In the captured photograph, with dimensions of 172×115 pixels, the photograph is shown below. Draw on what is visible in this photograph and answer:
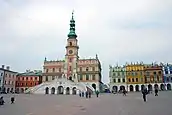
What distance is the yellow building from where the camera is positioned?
266ft

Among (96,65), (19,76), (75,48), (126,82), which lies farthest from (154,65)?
(19,76)

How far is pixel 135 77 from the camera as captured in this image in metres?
81.8

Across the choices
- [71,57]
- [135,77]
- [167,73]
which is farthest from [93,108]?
[167,73]

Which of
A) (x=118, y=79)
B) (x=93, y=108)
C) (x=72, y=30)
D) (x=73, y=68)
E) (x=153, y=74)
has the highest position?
(x=72, y=30)

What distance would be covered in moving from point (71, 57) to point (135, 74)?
2486 cm

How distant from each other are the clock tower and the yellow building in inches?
798

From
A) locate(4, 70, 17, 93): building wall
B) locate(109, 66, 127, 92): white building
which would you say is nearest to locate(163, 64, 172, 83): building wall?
locate(109, 66, 127, 92): white building

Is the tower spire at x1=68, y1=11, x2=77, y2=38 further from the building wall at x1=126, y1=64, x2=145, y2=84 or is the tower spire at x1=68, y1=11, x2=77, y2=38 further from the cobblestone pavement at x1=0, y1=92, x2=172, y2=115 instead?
the cobblestone pavement at x1=0, y1=92, x2=172, y2=115

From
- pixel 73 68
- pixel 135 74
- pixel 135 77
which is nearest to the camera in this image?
pixel 73 68

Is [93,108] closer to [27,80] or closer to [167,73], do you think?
[167,73]

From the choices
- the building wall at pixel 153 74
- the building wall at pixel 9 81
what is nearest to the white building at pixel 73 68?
the building wall at pixel 9 81

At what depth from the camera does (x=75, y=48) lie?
80.8 metres

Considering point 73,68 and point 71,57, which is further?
point 71,57

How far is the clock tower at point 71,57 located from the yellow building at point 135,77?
798 inches
